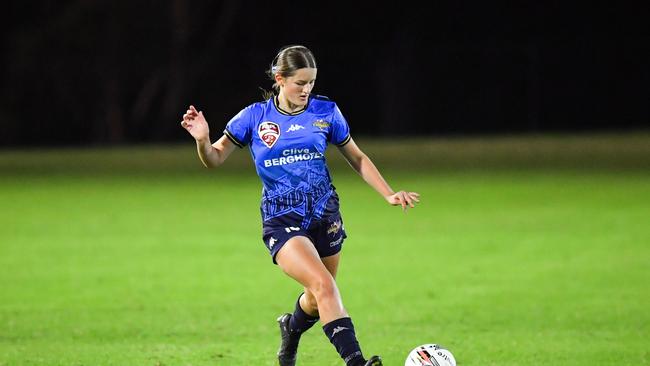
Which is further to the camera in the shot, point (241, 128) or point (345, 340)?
point (241, 128)

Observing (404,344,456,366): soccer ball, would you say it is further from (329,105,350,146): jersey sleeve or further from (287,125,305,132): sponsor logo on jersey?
(287,125,305,132): sponsor logo on jersey

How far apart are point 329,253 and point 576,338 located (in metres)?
2.93

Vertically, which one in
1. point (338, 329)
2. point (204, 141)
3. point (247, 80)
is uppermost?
point (247, 80)

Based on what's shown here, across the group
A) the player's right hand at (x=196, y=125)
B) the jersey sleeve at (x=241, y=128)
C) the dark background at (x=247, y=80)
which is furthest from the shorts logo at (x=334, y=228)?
the dark background at (x=247, y=80)

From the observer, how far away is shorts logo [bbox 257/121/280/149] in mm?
7418

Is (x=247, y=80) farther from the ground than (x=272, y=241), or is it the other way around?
(x=247, y=80)

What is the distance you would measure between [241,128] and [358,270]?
6.53 metres

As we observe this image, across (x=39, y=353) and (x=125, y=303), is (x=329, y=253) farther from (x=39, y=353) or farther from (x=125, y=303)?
(x=125, y=303)

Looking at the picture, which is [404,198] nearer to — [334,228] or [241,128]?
[334,228]

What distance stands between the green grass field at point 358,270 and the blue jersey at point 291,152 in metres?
1.62

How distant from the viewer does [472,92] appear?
3959cm

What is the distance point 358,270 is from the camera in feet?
45.5

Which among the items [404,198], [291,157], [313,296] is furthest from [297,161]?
[313,296]

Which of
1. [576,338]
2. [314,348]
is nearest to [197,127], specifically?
[314,348]
